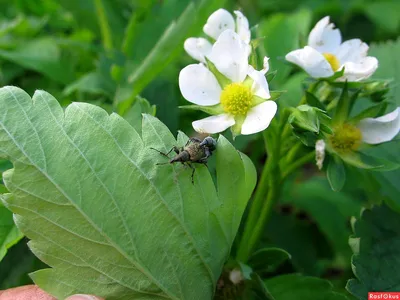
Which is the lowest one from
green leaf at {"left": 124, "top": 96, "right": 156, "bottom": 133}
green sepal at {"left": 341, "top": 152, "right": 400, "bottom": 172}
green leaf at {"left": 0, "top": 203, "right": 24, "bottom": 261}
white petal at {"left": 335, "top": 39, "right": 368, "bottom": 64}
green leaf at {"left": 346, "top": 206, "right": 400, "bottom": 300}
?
green leaf at {"left": 346, "top": 206, "right": 400, "bottom": 300}

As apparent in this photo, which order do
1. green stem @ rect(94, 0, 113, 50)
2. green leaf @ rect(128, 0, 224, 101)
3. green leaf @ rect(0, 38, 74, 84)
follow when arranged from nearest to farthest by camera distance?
green leaf @ rect(128, 0, 224, 101)
green leaf @ rect(0, 38, 74, 84)
green stem @ rect(94, 0, 113, 50)

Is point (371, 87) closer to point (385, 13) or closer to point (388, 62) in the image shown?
point (388, 62)

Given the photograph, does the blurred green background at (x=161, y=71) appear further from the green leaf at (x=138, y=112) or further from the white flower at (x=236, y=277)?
the white flower at (x=236, y=277)

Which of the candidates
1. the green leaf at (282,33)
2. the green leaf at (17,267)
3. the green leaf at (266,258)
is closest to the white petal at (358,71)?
the green leaf at (266,258)

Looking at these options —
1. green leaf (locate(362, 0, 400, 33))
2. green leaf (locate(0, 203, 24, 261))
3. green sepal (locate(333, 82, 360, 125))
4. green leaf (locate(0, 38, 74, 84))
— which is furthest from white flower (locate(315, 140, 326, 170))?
green leaf (locate(362, 0, 400, 33))

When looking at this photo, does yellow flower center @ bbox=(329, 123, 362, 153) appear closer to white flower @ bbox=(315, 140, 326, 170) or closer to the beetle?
white flower @ bbox=(315, 140, 326, 170)

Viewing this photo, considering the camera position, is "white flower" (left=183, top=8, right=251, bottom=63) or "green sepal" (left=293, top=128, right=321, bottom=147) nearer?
"green sepal" (left=293, top=128, right=321, bottom=147)

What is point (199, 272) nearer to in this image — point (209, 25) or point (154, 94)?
point (209, 25)
